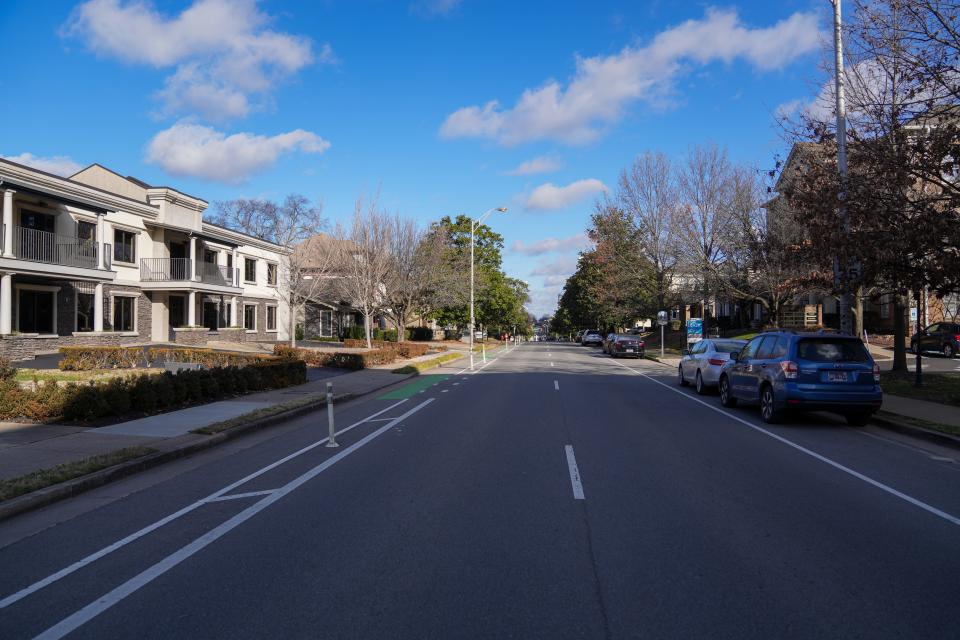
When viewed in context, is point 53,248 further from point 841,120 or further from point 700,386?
point 841,120

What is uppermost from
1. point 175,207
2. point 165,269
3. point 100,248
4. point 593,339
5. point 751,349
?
point 175,207

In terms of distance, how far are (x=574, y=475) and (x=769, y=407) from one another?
20.2 feet

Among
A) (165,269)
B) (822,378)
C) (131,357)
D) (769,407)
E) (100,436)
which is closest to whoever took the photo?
(100,436)

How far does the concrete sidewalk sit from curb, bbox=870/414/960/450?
11623 millimetres

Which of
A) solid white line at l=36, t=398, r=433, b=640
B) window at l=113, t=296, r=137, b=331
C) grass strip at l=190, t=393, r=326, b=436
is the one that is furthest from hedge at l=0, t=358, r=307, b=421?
window at l=113, t=296, r=137, b=331

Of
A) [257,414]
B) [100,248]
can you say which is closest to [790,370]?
[257,414]

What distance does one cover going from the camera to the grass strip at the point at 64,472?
6953 millimetres

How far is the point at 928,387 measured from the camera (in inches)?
692

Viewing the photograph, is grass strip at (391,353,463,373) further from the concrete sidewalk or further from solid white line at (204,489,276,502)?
solid white line at (204,489,276,502)

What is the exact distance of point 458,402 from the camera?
16.2 m

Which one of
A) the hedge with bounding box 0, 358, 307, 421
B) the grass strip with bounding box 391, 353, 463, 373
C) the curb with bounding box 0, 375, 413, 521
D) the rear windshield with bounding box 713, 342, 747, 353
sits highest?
the rear windshield with bounding box 713, 342, 747, 353

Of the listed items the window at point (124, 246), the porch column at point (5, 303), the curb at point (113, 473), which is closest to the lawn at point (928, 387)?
the curb at point (113, 473)

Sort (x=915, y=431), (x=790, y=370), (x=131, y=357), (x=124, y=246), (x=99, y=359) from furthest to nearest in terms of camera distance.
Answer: (x=124, y=246), (x=131, y=357), (x=99, y=359), (x=790, y=370), (x=915, y=431)

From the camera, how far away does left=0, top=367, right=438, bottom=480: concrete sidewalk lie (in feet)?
28.5
